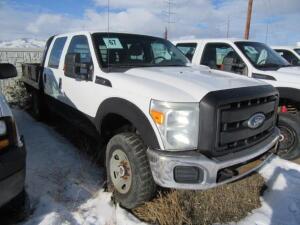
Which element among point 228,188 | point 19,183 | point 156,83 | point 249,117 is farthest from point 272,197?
point 19,183

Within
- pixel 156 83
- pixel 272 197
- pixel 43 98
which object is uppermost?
pixel 156 83

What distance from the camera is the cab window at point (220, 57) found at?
6012 millimetres

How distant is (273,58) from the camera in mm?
6410

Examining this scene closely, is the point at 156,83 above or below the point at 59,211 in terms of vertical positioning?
above

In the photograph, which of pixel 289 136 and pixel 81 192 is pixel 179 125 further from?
pixel 289 136

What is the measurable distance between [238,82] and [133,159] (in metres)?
1.45

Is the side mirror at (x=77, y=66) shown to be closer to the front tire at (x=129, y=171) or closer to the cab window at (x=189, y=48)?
the front tire at (x=129, y=171)

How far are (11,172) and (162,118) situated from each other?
1359 millimetres

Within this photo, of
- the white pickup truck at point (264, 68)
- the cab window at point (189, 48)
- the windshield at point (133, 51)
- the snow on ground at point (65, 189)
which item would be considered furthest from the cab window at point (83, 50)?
the cab window at point (189, 48)

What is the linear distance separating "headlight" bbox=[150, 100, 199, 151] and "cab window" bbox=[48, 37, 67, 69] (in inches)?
126

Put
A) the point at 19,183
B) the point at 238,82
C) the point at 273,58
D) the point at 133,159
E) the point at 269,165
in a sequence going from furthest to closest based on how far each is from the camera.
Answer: the point at 273,58, the point at 269,165, the point at 238,82, the point at 133,159, the point at 19,183

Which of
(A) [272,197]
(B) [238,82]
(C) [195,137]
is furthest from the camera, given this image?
(A) [272,197]

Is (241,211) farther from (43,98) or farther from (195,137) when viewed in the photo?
(43,98)

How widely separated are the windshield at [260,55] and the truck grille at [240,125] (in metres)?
2.53
